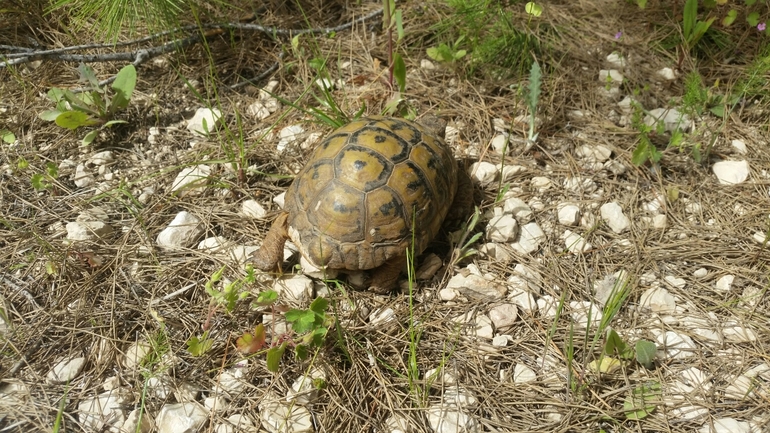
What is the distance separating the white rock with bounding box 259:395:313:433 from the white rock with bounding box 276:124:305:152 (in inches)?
63.3

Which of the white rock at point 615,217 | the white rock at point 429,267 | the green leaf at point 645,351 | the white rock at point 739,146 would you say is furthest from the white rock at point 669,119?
the white rock at point 429,267

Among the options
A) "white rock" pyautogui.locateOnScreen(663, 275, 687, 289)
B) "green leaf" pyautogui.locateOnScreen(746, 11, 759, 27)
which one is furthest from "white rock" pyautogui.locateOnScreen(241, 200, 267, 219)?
"green leaf" pyautogui.locateOnScreen(746, 11, 759, 27)

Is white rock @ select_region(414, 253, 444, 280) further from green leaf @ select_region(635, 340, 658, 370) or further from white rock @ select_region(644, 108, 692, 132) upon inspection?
white rock @ select_region(644, 108, 692, 132)

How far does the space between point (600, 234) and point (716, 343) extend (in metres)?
0.74

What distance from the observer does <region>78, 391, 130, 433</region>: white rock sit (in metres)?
2.00

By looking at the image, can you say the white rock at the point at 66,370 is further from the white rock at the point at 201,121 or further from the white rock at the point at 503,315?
the white rock at the point at 503,315

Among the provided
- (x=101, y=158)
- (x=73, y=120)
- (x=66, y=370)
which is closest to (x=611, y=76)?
(x=101, y=158)

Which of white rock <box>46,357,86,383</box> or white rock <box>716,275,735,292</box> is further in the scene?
white rock <box>716,275,735,292</box>

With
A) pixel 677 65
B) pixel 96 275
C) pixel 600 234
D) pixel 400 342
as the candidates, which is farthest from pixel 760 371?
pixel 96 275

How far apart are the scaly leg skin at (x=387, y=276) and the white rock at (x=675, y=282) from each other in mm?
1332

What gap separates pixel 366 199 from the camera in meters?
2.39

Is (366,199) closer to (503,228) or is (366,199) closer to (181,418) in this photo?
(503,228)

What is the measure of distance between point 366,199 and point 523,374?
108 cm

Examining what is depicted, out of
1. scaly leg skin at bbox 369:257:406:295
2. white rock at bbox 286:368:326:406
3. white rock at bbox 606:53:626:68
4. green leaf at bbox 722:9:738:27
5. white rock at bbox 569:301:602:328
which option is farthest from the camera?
white rock at bbox 606:53:626:68
